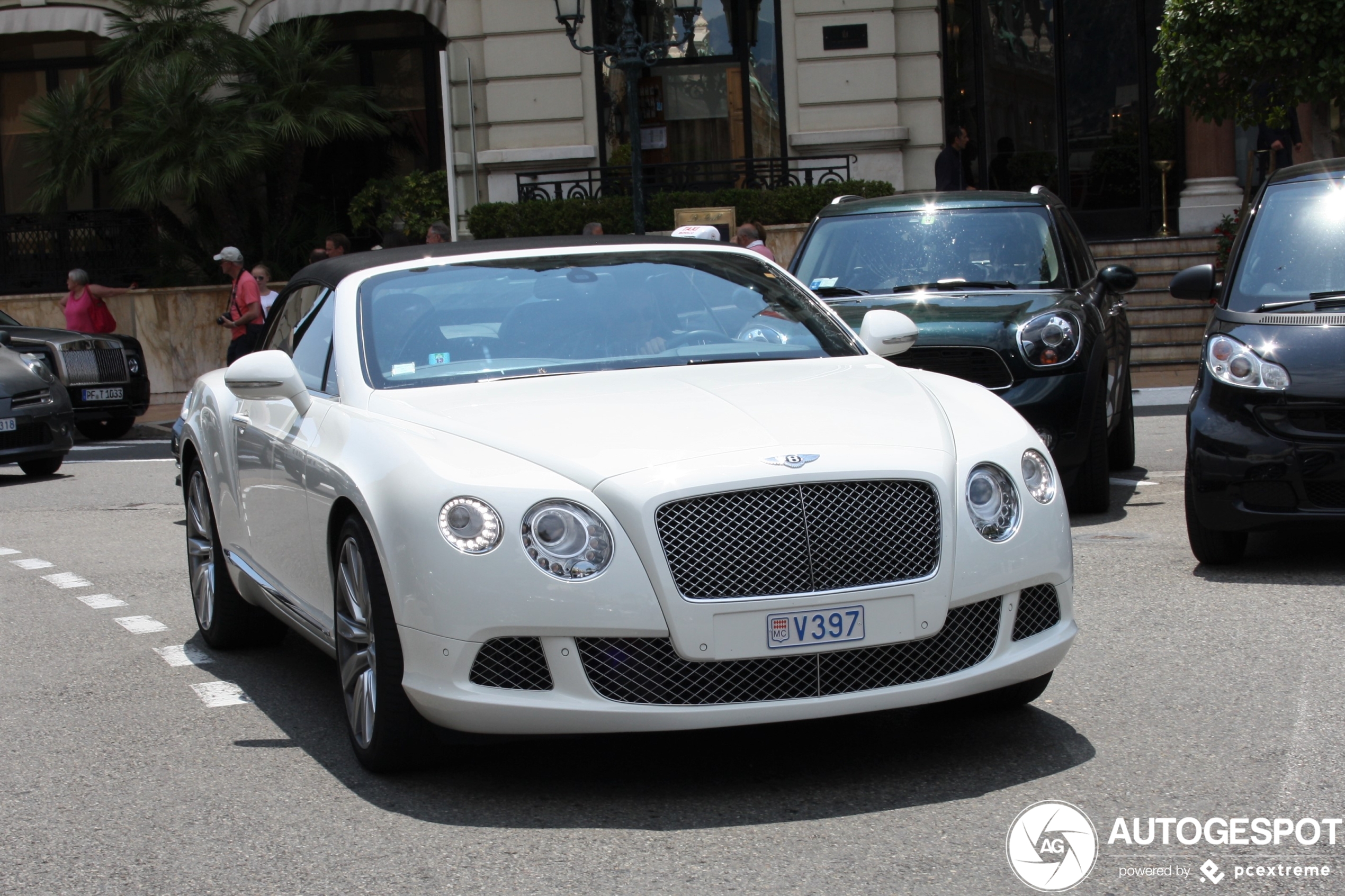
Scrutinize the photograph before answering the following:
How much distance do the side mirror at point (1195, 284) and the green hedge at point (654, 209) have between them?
12595 mm

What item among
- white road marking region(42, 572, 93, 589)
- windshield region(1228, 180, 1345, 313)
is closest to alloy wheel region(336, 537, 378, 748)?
white road marking region(42, 572, 93, 589)

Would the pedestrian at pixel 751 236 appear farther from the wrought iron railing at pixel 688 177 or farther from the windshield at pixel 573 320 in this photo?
the windshield at pixel 573 320

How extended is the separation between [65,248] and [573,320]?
2170 centimetres

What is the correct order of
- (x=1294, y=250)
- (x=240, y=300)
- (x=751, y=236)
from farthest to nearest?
(x=240, y=300), (x=751, y=236), (x=1294, y=250)

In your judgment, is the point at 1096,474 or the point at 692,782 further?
Answer: the point at 1096,474

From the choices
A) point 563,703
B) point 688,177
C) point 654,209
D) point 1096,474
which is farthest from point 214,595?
point 688,177

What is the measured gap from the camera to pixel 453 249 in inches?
245

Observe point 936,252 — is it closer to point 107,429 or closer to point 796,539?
point 796,539

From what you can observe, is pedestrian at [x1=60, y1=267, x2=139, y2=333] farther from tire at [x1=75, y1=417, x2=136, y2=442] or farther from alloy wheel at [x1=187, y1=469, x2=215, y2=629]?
alloy wheel at [x1=187, y1=469, x2=215, y2=629]

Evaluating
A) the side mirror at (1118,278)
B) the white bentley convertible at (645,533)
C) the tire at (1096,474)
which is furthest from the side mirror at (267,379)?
the side mirror at (1118,278)

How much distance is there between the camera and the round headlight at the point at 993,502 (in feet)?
15.5

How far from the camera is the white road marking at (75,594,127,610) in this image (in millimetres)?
8336

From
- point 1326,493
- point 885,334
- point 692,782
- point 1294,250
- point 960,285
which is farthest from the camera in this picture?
point 960,285

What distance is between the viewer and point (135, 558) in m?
9.89
